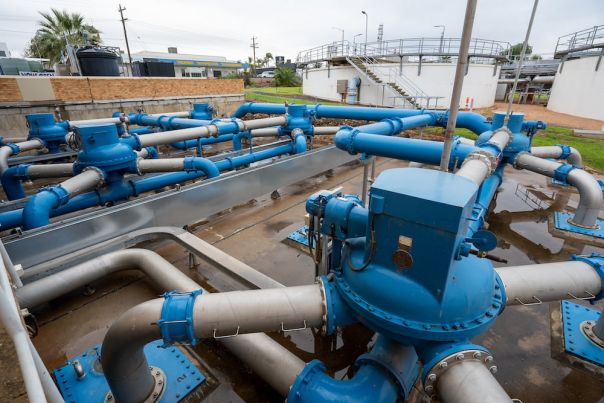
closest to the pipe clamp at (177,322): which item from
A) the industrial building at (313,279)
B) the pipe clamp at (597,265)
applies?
the industrial building at (313,279)

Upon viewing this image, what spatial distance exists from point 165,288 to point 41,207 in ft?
7.33

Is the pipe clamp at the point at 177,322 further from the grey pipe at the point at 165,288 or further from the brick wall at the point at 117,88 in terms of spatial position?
the brick wall at the point at 117,88

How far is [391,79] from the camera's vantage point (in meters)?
20.2

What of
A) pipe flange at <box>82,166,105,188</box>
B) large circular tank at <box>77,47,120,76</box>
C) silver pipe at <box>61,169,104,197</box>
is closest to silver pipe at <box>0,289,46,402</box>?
silver pipe at <box>61,169,104,197</box>

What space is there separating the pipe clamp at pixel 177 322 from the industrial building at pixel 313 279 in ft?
0.05

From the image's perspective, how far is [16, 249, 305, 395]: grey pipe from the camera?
2.34 metres

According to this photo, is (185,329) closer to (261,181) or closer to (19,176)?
(261,181)

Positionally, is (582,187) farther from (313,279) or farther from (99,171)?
(99,171)

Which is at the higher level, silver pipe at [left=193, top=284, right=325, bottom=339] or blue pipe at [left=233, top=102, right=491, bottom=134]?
blue pipe at [left=233, top=102, right=491, bottom=134]

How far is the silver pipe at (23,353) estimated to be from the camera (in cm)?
98

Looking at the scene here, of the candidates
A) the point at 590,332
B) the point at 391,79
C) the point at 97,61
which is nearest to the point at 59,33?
the point at 97,61

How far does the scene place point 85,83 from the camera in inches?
446

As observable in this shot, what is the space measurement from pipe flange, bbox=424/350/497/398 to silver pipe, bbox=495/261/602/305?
0.71m

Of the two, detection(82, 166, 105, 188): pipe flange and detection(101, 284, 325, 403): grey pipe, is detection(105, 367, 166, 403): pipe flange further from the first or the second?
detection(82, 166, 105, 188): pipe flange
